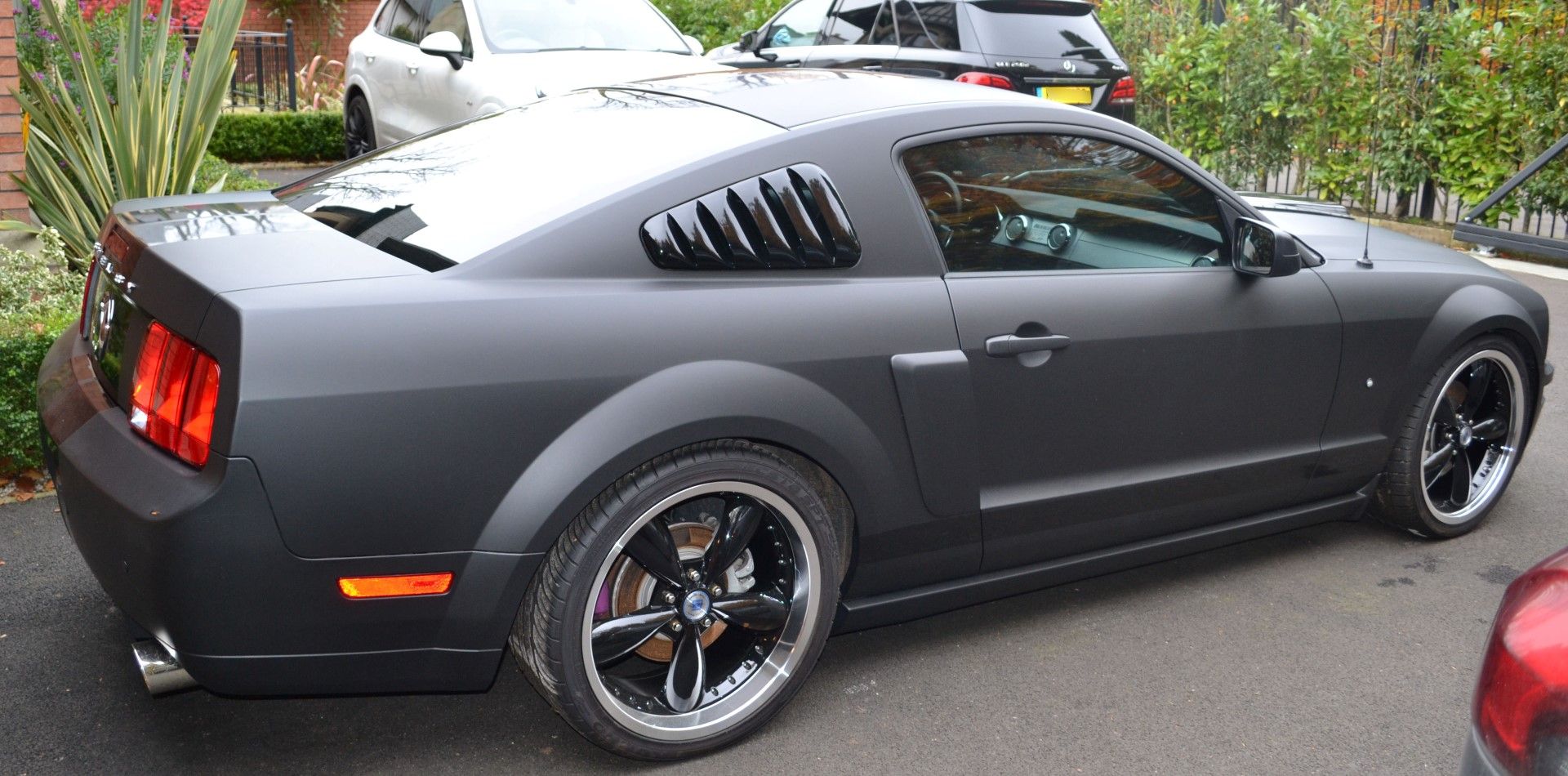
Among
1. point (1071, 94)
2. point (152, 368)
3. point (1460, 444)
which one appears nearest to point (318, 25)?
point (1071, 94)

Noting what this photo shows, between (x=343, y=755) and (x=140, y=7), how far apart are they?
13.6 ft

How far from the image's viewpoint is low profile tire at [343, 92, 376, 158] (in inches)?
421

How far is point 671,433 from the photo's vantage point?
2.94 metres

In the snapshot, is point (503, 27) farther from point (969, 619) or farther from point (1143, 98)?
point (1143, 98)

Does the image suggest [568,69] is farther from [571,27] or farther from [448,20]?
[448,20]

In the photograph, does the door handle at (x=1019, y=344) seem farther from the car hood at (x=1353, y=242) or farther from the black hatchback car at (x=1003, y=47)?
the black hatchback car at (x=1003, y=47)

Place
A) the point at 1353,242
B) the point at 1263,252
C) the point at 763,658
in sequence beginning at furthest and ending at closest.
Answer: the point at 1353,242
the point at 1263,252
the point at 763,658

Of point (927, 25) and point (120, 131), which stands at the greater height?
point (927, 25)

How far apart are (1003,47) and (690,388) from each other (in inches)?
295

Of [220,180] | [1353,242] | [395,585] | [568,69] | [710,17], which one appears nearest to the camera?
[395,585]

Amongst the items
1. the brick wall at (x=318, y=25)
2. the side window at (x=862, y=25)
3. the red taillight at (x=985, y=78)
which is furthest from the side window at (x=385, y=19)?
the brick wall at (x=318, y=25)

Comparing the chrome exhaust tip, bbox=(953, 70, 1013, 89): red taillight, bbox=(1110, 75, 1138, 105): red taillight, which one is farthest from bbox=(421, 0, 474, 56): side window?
the chrome exhaust tip

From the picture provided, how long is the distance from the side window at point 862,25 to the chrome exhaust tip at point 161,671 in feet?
27.4

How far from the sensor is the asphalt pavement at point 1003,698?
3.21 m
